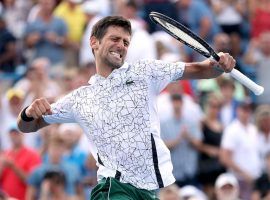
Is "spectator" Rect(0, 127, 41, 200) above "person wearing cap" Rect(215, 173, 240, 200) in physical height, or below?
above

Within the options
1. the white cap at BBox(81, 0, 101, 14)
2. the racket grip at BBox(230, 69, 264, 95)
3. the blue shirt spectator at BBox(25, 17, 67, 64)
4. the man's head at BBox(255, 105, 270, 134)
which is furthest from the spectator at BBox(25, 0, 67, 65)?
the racket grip at BBox(230, 69, 264, 95)

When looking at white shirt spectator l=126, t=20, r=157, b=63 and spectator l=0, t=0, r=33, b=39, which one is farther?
spectator l=0, t=0, r=33, b=39

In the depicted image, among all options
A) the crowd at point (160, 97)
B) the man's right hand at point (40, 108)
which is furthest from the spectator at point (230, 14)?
the man's right hand at point (40, 108)

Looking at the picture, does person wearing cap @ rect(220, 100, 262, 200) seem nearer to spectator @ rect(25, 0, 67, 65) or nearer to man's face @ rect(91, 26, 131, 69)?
spectator @ rect(25, 0, 67, 65)

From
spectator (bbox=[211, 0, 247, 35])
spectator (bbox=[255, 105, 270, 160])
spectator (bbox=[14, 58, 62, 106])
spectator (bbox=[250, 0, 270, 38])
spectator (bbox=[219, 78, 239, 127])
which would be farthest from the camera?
spectator (bbox=[211, 0, 247, 35])

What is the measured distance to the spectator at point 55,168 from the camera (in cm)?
1345

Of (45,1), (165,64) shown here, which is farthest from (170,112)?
(165,64)

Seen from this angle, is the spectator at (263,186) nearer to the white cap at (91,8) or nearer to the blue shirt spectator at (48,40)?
the blue shirt spectator at (48,40)

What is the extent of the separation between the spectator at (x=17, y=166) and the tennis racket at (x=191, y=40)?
551cm

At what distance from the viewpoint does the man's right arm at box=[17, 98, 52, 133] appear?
8414 millimetres

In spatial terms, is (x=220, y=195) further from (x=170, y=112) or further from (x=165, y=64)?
(x=165, y=64)

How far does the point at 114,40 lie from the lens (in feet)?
27.6

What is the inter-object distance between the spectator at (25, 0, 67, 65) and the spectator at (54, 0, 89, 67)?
14cm

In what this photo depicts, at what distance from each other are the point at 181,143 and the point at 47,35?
3.61 m
